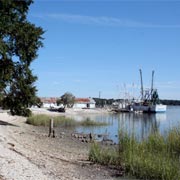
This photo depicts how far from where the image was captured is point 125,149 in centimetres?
1872

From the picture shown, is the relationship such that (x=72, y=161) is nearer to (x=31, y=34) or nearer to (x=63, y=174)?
(x=63, y=174)

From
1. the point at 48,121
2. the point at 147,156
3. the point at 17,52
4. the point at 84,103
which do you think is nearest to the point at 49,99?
the point at 84,103


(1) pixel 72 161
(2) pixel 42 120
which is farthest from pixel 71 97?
(1) pixel 72 161

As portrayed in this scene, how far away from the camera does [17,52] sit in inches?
1435

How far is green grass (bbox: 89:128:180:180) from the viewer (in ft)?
52.6

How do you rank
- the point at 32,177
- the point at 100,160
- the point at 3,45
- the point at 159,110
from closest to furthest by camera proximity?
the point at 32,177
the point at 100,160
the point at 3,45
the point at 159,110

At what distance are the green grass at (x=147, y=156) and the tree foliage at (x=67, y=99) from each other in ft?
439

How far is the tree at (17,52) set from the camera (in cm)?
3451

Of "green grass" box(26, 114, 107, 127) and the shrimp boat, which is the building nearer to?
the shrimp boat

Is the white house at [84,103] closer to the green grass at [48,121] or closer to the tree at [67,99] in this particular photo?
the tree at [67,99]

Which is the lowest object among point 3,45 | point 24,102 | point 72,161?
point 72,161

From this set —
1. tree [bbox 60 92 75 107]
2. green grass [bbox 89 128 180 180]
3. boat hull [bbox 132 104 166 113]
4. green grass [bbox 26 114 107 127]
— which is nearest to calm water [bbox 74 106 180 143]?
green grass [bbox 89 128 180 180]

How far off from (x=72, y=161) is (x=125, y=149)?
3.22 metres

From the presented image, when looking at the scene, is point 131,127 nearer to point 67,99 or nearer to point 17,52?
point 17,52
